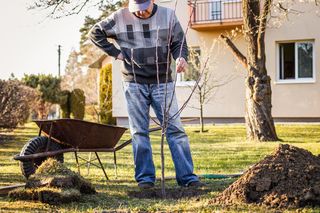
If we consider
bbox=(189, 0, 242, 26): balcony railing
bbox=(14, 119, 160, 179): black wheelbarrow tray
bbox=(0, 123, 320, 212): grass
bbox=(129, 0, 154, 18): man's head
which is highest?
bbox=(189, 0, 242, 26): balcony railing

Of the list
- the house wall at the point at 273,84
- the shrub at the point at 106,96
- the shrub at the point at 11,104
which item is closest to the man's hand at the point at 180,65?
the shrub at the point at 11,104

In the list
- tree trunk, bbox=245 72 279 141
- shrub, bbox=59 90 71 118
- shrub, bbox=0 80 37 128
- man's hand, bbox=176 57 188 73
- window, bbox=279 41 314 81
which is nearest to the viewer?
man's hand, bbox=176 57 188 73

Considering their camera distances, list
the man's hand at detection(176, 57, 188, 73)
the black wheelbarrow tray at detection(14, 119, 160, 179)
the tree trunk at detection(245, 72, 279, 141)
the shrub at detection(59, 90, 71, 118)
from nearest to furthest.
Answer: the man's hand at detection(176, 57, 188, 73)
the black wheelbarrow tray at detection(14, 119, 160, 179)
the tree trunk at detection(245, 72, 279, 141)
the shrub at detection(59, 90, 71, 118)

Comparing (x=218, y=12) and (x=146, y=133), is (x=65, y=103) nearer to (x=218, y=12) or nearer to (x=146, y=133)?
(x=218, y=12)

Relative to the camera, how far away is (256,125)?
509 inches

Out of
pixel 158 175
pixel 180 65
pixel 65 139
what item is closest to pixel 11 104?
pixel 158 175

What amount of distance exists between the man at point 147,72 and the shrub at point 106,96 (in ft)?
57.4

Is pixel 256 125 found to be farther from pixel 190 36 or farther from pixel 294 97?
pixel 190 36

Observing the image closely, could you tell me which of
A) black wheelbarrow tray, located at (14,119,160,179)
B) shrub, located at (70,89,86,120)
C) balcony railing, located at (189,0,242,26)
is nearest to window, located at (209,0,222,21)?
balcony railing, located at (189,0,242,26)

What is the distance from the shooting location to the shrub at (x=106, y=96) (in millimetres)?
23672

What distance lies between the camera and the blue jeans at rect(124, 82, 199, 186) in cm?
553

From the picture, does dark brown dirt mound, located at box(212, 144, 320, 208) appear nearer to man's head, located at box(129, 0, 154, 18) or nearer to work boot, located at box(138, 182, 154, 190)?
work boot, located at box(138, 182, 154, 190)

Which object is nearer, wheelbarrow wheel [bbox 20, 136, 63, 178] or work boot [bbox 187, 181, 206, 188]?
work boot [bbox 187, 181, 206, 188]

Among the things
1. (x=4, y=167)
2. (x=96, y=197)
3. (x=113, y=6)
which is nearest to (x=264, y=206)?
(x=96, y=197)
